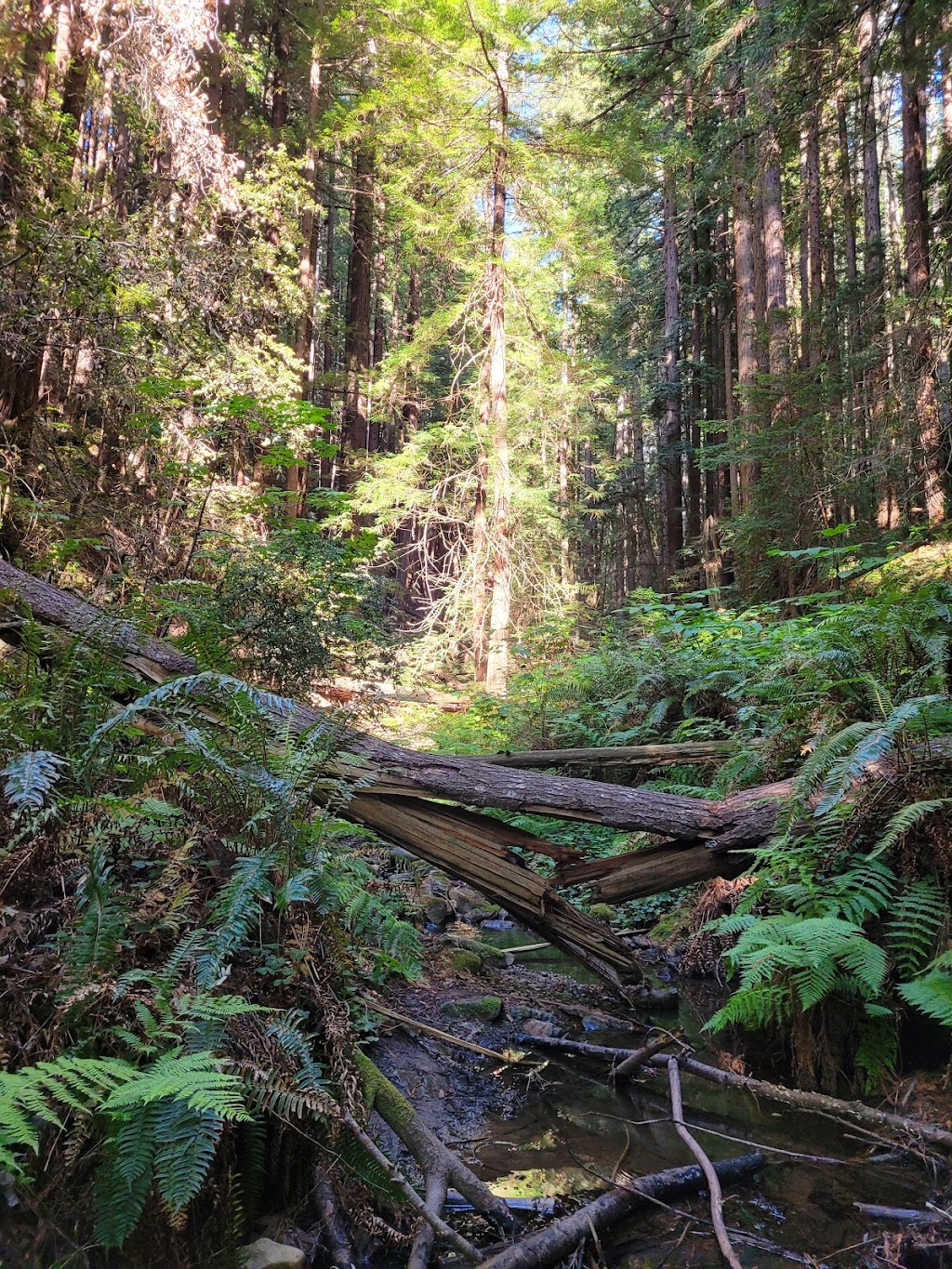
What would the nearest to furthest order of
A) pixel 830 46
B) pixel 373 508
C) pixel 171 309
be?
pixel 830 46 < pixel 171 309 < pixel 373 508

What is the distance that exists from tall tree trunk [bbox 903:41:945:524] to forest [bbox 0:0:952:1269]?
3.3 inches

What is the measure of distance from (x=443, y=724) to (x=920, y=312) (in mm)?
7761

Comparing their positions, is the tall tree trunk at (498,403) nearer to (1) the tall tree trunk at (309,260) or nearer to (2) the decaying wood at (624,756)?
(1) the tall tree trunk at (309,260)

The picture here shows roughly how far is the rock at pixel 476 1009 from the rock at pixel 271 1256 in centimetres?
240

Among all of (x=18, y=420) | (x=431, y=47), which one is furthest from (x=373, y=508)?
(x=431, y=47)

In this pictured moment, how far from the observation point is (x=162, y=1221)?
6.71 feet

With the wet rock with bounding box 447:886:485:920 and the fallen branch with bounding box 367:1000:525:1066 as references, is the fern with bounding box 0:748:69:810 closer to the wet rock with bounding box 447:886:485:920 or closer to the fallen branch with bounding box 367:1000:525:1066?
the fallen branch with bounding box 367:1000:525:1066

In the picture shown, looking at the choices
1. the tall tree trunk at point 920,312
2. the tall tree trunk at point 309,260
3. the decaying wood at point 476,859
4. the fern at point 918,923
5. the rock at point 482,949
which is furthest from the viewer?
the tall tree trunk at point 309,260

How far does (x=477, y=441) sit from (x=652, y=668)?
6786 mm

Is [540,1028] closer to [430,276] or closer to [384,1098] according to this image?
[384,1098]

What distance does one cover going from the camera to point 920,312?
25.8ft

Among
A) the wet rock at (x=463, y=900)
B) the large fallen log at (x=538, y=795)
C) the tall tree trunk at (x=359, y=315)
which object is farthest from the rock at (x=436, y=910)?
the tall tree trunk at (x=359, y=315)

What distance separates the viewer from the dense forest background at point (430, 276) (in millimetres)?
7359

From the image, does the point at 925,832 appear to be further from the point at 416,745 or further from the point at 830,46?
the point at 416,745
